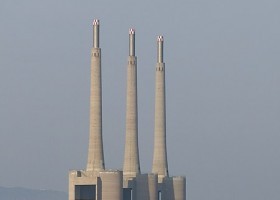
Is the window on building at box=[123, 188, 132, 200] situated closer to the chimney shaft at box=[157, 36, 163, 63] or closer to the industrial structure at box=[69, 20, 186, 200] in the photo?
the industrial structure at box=[69, 20, 186, 200]

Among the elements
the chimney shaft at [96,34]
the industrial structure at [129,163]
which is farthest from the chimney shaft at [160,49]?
the chimney shaft at [96,34]

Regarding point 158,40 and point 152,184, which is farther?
point 158,40

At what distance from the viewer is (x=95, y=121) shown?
139 meters

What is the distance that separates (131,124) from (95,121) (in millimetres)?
10587

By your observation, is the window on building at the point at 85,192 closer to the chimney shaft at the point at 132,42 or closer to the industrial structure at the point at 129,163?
the industrial structure at the point at 129,163

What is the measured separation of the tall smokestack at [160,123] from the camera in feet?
514

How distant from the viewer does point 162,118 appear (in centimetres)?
15975

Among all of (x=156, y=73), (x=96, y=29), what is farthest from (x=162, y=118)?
(x=96, y=29)

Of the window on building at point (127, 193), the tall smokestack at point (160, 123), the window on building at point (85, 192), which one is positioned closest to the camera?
the window on building at point (85, 192)

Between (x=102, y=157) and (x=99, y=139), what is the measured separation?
2.11 meters

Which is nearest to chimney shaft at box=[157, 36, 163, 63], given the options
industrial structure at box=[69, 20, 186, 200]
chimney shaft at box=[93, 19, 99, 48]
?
industrial structure at box=[69, 20, 186, 200]

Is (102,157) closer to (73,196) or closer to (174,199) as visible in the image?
(73,196)

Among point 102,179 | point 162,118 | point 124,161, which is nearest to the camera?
point 102,179

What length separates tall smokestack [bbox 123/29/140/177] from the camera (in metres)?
148
